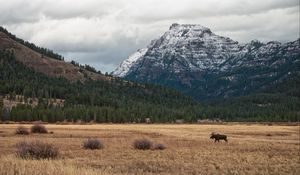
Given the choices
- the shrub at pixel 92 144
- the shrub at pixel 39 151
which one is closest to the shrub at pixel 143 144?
the shrub at pixel 92 144

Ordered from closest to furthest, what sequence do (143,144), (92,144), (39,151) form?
(39,151), (92,144), (143,144)

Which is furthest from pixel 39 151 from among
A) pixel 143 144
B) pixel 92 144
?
pixel 143 144

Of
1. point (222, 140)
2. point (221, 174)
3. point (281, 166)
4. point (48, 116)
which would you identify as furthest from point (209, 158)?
point (48, 116)

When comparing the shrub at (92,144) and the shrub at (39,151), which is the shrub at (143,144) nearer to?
the shrub at (92,144)

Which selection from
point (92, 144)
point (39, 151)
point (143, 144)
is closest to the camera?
point (39, 151)

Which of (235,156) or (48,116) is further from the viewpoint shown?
(48,116)

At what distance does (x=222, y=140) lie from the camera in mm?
68938

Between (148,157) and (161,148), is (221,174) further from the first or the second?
(161,148)

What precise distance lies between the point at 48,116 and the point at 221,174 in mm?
142755

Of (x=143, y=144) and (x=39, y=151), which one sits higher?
(x=39, y=151)

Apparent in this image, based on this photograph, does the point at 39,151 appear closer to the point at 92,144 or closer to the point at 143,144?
A: the point at 92,144

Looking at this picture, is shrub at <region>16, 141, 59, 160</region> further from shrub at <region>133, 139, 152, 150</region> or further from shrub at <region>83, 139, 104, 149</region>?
shrub at <region>133, 139, 152, 150</region>

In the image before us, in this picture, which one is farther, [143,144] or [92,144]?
[143,144]

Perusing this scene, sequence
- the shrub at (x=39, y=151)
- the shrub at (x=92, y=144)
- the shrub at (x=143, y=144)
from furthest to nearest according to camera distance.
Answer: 1. the shrub at (x=143, y=144)
2. the shrub at (x=92, y=144)
3. the shrub at (x=39, y=151)
